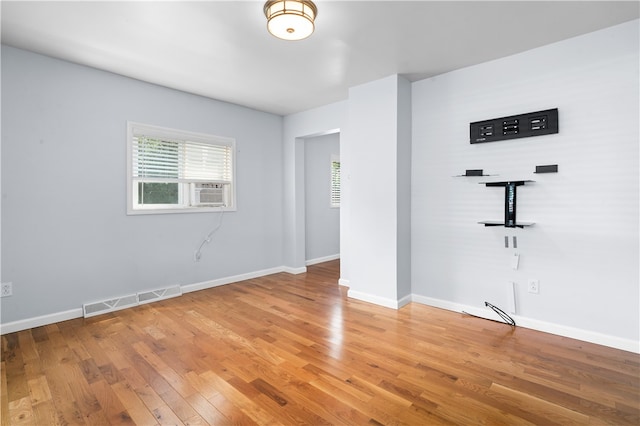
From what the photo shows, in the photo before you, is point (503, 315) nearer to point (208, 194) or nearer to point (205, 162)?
point (208, 194)

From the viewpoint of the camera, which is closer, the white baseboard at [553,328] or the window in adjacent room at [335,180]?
the white baseboard at [553,328]

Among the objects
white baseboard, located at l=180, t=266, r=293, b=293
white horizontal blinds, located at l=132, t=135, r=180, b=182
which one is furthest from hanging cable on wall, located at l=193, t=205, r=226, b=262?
white horizontal blinds, located at l=132, t=135, r=180, b=182

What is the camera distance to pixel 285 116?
5.20m

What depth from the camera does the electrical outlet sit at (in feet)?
9.25

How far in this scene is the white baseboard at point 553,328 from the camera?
2496 millimetres

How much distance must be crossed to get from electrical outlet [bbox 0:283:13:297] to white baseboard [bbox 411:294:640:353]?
13.2 ft

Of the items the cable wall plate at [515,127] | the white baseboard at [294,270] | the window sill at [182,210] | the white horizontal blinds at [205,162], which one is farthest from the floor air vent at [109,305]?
the cable wall plate at [515,127]

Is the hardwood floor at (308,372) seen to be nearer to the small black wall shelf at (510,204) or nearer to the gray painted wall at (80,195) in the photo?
the gray painted wall at (80,195)

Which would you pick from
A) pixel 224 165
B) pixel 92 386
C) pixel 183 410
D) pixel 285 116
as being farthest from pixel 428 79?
pixel 92 386

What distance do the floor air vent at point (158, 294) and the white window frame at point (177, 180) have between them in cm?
93

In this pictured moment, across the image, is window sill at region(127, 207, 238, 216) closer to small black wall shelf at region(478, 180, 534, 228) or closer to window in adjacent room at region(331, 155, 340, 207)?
window in adjacent room at region(331, 155, 340, 207)

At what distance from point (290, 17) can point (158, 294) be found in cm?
327

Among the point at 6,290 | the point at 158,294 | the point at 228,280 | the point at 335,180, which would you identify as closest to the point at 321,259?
the point at 335,180

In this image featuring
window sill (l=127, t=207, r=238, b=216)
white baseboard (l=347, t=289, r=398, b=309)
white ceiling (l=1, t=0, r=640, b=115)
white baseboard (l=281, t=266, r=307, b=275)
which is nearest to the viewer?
white ceiling (l=1, t=0, r=640, b=115)
